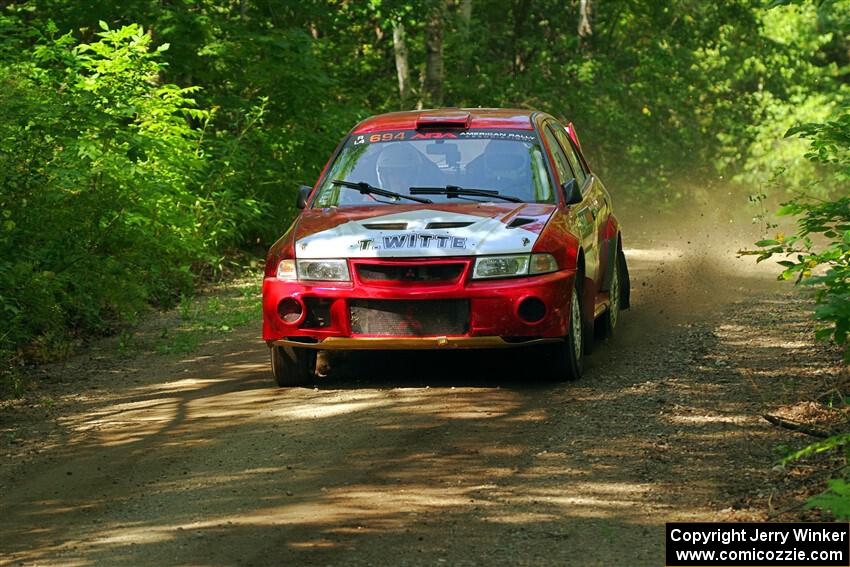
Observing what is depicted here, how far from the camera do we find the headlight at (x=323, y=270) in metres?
9.12

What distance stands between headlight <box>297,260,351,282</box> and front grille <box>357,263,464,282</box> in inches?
7.0

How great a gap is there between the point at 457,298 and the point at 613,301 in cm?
320

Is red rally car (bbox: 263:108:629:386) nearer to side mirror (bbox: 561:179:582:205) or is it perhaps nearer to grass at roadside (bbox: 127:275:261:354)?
side mirror (bbox: 561:179:582:205)

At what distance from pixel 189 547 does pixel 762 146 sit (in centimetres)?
3170

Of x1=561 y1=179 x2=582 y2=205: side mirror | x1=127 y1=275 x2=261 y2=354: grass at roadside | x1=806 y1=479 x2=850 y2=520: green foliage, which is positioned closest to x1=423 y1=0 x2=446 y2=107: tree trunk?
x1=127 y1=275 x2=261 y2=354: grass at roadside

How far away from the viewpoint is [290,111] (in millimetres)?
19297

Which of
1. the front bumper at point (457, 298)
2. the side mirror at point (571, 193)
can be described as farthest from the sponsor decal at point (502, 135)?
the front bumper at point (457, 298)

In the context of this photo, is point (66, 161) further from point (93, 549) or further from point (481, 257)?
point (93, 549)

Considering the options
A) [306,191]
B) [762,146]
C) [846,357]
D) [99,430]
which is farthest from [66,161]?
[762,146]

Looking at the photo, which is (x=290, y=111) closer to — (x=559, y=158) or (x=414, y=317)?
(x=559, y=158)

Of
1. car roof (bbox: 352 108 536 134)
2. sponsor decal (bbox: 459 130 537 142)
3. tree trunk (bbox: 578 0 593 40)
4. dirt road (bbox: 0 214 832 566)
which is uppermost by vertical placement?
tree trunk (bbox: 578 0 593 40)

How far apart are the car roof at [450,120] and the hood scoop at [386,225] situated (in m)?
1.47

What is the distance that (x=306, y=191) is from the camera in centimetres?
1031

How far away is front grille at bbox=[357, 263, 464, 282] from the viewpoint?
8977 mm
